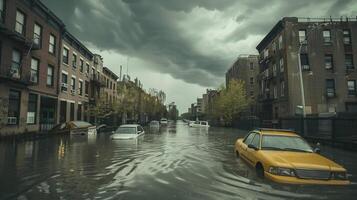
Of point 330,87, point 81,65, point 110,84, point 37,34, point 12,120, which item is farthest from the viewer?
point 110,84

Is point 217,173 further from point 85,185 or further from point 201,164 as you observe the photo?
point 85,185

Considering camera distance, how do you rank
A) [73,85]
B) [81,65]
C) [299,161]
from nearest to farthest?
[299,161] < [73,85] < [81,65]

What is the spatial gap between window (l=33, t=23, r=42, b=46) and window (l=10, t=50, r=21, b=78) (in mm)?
2487

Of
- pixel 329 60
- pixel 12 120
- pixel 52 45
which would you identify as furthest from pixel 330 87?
pixel 12 120

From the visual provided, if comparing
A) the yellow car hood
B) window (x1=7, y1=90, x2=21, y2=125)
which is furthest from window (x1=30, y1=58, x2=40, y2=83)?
the yellow car hood

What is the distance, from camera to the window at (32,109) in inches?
1003

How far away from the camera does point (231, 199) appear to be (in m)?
6.28

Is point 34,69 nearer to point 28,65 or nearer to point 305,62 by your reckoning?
point 28,65

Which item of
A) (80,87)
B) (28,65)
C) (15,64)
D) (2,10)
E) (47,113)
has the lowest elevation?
(47,113)

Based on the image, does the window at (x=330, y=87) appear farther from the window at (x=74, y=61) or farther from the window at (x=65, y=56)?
the window at (x=65, y=56)

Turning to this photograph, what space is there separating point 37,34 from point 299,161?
26.3 m

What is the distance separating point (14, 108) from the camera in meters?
23.1

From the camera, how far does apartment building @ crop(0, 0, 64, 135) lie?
21469 millimetres

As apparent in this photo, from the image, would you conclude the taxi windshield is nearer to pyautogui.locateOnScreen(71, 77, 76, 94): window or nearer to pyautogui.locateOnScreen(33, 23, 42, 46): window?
pyautogui.locateOnScreen(33, 23, 42, 46): window
